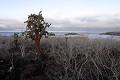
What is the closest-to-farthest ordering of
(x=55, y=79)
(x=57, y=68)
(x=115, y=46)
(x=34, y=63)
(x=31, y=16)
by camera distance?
(x=55, y=79) < (x=57, y=68) < (x=34, y=63) < (x=31, y=16) < (x=115, y=46)

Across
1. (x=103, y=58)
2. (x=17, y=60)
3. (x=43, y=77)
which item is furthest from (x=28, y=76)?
(x=103, y=58)

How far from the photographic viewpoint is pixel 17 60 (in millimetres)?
10289

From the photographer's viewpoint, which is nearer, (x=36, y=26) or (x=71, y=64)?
(x=71, y=64)

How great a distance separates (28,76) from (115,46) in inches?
191

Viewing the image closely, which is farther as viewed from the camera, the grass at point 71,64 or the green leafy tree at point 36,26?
the green leafy tree at point 36,26

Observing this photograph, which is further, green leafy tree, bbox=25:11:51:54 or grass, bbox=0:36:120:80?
green leafy tree, bbox=25:11:51:54

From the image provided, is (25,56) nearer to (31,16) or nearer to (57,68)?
(31,16)

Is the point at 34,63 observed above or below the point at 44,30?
below

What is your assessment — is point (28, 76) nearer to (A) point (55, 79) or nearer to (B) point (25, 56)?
(A) point (55, 79)

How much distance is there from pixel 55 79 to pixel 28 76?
38.4 inches

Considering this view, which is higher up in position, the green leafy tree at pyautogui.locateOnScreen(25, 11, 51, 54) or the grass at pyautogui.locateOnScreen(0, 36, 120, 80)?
the green leafy tree at pyautogui.locateOnScreen(25, 11, 51, 54)

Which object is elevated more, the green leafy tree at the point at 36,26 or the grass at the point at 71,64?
the green leafy tree at the point at 36,26

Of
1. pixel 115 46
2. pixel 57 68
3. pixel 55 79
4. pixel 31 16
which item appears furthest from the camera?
pixel 115 46

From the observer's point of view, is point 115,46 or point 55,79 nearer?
point 55,79
